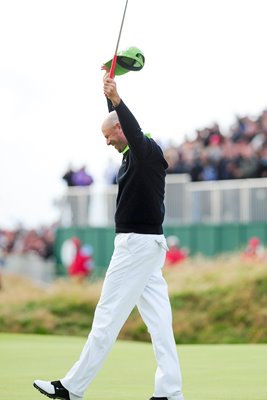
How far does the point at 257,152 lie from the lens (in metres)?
22.7

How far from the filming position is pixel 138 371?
10648 mm

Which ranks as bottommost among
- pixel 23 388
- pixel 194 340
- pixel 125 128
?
pixel 194 340

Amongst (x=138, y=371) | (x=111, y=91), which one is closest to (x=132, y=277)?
(x=111, y=91)

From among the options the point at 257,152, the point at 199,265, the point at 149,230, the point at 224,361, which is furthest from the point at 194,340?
the point at 149,230

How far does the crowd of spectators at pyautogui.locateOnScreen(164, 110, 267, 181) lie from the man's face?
14.7 metres

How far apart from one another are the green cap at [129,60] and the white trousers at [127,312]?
124cm

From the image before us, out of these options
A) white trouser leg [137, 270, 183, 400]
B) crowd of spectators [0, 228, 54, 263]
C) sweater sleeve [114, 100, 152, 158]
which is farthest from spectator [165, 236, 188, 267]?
sweater sleeve [114, 100, 152, 158]

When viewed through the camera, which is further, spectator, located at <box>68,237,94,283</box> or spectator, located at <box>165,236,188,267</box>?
spectator, located at <box>68,237,94,283</box>

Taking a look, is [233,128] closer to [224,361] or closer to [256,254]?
[256,254]

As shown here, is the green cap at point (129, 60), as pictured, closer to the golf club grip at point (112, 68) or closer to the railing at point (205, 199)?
the golf club grip at point (112, 68)

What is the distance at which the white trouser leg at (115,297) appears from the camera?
767 centimetres

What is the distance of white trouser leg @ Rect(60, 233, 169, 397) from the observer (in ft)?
25.2

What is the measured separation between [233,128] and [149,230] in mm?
16205

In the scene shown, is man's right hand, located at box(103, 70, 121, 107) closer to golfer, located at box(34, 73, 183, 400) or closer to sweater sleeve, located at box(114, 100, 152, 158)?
sweater sleeve, located at box(114, 100, 152, 158)
